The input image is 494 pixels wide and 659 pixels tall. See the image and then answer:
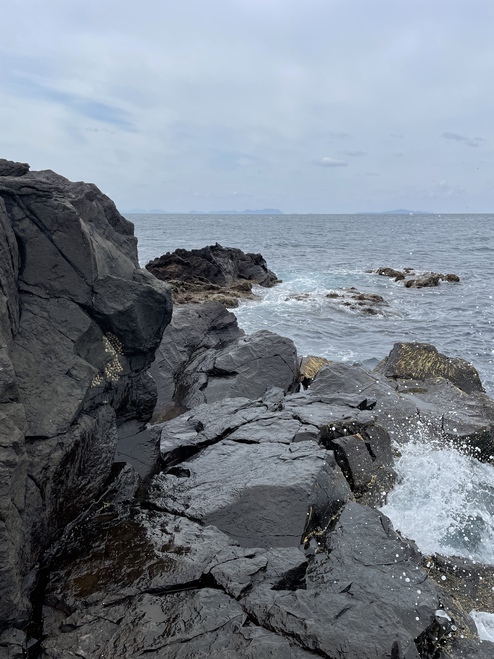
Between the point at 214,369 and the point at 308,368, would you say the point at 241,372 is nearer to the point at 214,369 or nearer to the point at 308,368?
the point at 214,369

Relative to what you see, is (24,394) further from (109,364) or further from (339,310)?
(339,310)

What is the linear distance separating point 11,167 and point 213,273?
25.4 meters

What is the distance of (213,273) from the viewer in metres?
32.7

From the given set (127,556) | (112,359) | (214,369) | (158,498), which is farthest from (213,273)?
(127,556)

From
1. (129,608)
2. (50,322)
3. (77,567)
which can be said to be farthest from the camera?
(50,322)

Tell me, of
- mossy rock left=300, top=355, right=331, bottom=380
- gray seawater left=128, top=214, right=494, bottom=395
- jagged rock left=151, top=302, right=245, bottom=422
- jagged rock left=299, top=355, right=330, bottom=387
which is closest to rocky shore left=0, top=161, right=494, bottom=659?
jagged rock left=151, top=302, right=245, bottom=422

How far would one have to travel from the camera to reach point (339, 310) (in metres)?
27.2

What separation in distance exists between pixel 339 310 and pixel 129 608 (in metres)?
23.3

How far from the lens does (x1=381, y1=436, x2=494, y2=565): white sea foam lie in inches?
318

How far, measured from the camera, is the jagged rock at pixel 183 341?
12.5 m

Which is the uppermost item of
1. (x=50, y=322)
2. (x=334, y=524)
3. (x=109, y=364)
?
(x=50, y=322)

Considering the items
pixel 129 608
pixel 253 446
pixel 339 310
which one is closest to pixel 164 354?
pixel 253 446

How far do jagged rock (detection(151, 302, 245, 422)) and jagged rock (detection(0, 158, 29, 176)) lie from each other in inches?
236

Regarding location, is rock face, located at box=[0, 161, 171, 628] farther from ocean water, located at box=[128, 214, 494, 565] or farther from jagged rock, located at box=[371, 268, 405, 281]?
jagged rock, located at box=[371, 268, 405, 281]
